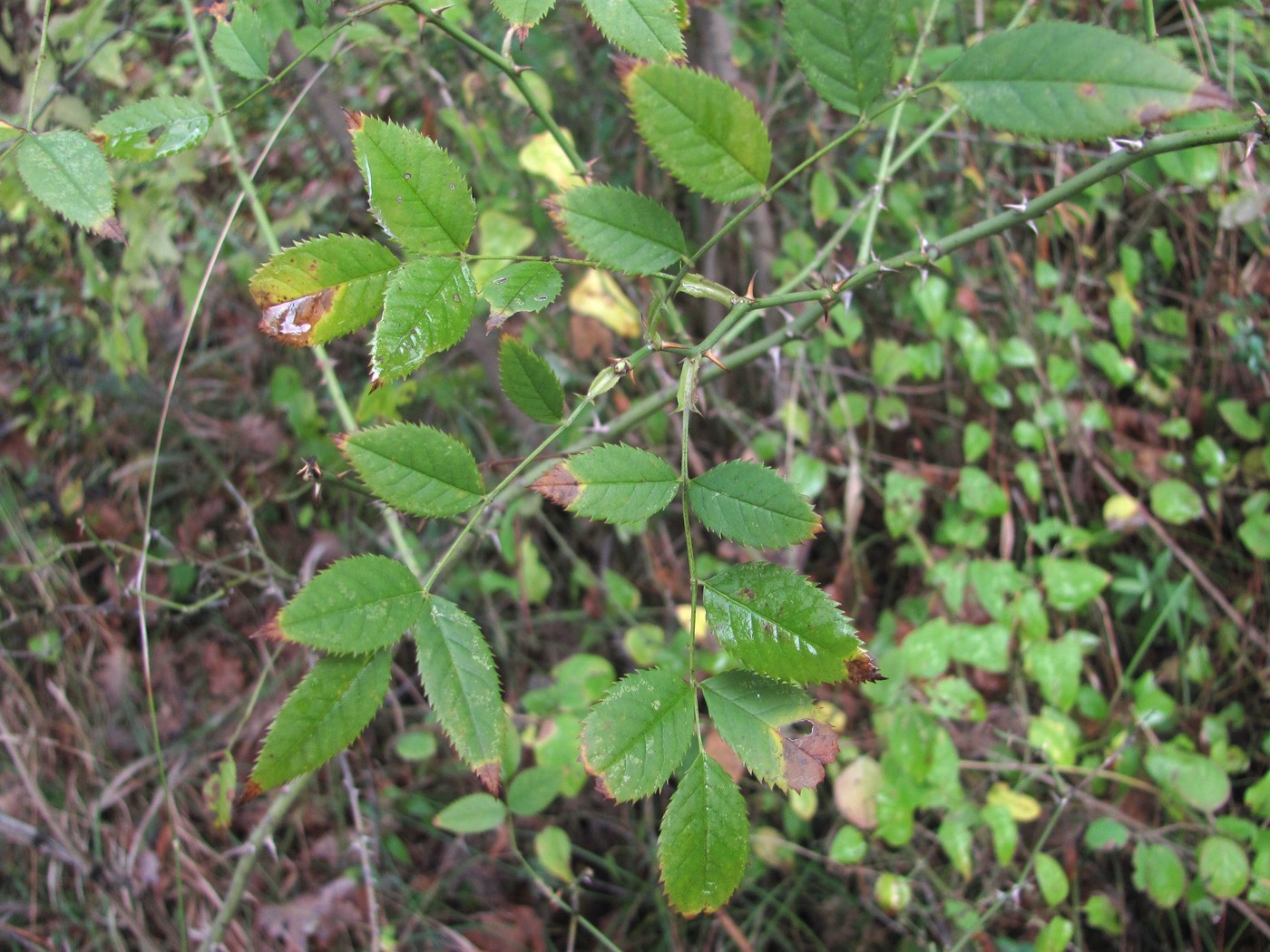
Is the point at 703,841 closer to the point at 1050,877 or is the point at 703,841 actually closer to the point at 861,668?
the point at 861,668

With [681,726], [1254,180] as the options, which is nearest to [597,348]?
[681,726]

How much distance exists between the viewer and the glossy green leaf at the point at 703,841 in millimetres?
569

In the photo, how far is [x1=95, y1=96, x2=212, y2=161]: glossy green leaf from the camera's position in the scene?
753mm

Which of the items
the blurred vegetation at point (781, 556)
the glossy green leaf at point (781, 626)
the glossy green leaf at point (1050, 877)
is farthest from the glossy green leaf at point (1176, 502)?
the glossy green leaf at point (781, 626)

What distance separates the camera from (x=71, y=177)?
709 millimetres

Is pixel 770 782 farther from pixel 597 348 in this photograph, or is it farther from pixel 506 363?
pixel 597 348

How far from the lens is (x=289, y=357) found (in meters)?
2.25

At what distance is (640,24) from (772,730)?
57cm

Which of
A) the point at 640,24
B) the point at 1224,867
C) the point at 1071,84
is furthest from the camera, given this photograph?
the point at 1224,867

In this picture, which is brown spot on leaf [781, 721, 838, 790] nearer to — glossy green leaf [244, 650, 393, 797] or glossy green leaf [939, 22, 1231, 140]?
glossy green leaf [244, 650, 393, 797]

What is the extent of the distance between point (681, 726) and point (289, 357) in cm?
199

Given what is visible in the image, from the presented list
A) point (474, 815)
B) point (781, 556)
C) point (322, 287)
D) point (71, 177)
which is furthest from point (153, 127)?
point (781, 556)

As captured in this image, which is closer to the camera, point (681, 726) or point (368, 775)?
point (681, 726)

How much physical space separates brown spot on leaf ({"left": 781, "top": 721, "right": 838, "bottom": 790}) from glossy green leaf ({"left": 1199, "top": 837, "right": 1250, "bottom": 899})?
4.11ft
